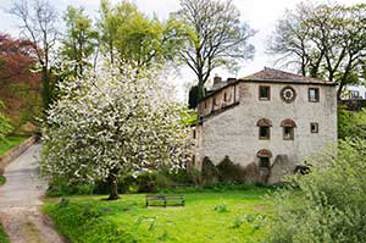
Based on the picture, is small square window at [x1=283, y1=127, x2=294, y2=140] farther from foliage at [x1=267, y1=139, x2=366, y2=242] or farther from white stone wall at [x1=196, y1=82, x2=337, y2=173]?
foliage at [x1=267, y1=139, x2=366, y2=242]

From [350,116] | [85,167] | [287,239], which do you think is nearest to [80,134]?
[85,167]

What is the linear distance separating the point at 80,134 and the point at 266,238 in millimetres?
17065

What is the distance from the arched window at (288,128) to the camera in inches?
1720

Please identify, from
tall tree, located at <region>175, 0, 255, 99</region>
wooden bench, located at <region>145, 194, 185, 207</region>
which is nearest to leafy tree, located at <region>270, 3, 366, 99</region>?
tall tree, located at <region>175, 0, 255, 99</region>

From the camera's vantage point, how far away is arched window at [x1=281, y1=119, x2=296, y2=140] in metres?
43.7

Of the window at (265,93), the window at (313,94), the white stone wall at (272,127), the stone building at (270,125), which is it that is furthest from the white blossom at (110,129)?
the window at (313,94)

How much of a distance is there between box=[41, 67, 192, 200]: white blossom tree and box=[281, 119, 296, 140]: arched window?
41.9 ft

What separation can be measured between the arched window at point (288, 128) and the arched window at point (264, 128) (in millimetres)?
1157

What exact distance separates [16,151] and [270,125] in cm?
2610

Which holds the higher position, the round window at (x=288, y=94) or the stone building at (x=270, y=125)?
the round window at (x=288, y=94)

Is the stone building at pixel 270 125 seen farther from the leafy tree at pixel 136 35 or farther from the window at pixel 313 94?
the leafy tree at pixel 136 35

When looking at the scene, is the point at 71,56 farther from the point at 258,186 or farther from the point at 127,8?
the point at 258,186

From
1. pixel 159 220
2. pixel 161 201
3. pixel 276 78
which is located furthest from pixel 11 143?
pixel 159 220

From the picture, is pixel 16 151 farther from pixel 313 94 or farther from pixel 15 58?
pixel 313 94
